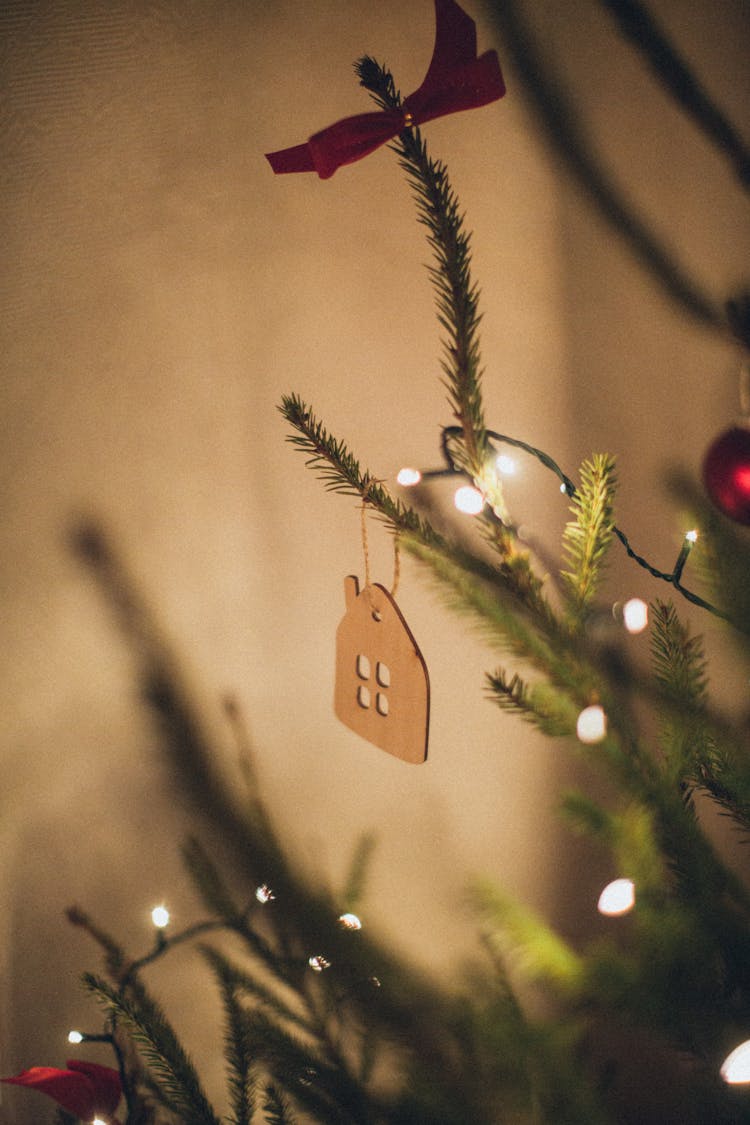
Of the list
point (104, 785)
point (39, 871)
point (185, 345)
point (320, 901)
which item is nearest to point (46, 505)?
point (185, 345)

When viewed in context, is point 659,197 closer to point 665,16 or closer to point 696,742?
point 665,16

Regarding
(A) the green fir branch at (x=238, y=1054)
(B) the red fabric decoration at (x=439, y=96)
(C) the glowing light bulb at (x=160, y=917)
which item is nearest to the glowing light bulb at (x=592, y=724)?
(B) the red fabric decoration at (x=439, y=96)

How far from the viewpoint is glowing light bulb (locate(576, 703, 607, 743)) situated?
0.40 meters

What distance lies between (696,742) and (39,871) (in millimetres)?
765

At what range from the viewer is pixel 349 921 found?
87 centimetres

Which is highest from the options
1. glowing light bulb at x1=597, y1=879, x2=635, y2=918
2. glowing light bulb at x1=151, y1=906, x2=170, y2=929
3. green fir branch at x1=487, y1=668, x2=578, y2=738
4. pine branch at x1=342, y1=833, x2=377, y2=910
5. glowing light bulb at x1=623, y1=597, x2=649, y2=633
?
glowing light bulb at x1=623, y1=597, x2=649, y2=633

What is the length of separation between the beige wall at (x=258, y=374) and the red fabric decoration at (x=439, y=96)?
0.33 meters

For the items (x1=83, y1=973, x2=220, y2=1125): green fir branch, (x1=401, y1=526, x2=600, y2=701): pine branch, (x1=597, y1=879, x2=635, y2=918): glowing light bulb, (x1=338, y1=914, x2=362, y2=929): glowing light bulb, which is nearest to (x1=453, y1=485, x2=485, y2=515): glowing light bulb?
(x1=401, y1=526, x2=600, y2=701): pine branch

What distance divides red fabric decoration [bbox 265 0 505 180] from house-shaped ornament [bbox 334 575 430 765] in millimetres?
294

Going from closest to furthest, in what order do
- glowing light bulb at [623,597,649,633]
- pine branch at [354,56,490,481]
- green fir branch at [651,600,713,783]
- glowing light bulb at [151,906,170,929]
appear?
1. pine branch at [354,56,490,481]
2. green fir branch at [651,600,713,783]
3. glowing light bulb at [623,597,649,633]
4. glowing light bulb at [151,906,170,929]

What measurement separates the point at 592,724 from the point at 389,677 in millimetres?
181

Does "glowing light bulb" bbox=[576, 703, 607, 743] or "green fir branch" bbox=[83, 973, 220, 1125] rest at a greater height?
"glowing light bulb" bbox=[576, 703, 607, 743]

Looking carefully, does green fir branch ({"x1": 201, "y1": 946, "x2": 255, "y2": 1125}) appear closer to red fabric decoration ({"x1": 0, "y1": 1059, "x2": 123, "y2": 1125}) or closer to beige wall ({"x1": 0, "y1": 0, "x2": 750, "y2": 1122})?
red fabric decoration ({"x1": 0, "y1": 1059, "x2": 123, "y2": 1125})

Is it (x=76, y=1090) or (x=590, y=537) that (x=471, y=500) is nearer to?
(x=590, y=537)
